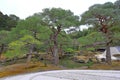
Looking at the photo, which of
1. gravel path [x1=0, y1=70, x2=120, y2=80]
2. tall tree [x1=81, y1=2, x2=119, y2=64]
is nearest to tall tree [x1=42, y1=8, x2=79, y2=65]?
tall tree [x1=81, y1=2, x2=119, y2=64]

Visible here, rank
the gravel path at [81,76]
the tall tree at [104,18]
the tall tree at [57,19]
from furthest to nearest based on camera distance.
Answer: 1. the tall tree at [57,19]
2. the tall tree at [104,18]
3. the gravel path at [81,76]

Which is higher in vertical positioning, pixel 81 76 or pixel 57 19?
pixel 57 19

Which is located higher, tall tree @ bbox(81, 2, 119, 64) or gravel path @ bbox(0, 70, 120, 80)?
tall tree @ bbox(81, 2, 119, 64)

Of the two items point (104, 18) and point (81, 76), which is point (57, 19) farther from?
point (81, 76)

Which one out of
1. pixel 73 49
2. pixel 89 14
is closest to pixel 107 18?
pixel 89 14

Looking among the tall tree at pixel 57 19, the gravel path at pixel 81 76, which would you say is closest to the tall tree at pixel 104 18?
the tall tree at pixel 57 19

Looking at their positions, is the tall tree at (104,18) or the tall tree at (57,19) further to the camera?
the tall tree at (57,19)

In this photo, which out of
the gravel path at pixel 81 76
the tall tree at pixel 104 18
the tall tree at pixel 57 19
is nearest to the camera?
the gravel path at pixel 81 76

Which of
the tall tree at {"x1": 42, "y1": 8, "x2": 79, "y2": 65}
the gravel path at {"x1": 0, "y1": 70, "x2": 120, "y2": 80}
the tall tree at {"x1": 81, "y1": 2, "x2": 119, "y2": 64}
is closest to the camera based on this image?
the gravel path at {"x1": 0, "y1": 70, "x2": 120, "y2": 80}

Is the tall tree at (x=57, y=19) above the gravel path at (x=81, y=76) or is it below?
above

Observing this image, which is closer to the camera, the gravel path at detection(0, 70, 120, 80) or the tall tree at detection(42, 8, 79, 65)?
the gravel path at detection(0, 70, 120, 80)

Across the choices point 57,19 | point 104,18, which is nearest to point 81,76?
point 104,18

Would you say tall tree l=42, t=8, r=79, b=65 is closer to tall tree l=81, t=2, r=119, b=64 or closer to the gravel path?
tall tree l=81, t=2, r=119, b=64

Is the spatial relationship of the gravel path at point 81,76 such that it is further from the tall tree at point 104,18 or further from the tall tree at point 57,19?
the tall tree at point 57,19
